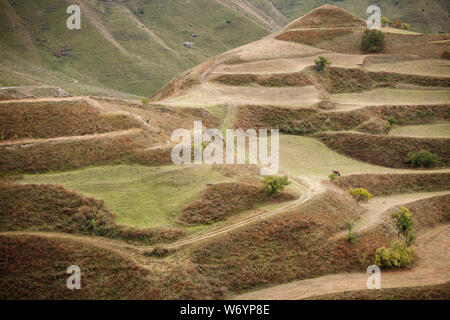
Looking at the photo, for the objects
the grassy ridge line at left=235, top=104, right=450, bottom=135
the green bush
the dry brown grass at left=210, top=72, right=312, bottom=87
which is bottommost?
the green bush

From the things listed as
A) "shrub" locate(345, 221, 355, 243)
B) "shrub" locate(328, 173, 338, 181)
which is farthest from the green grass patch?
"shrub" locate(328, 173, 338, 181)

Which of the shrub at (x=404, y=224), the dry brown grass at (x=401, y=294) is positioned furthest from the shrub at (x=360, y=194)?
the dry brown grass at (x=401, y=294)

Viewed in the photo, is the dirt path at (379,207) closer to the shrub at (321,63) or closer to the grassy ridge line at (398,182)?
the grassy ridge line at (398,182)

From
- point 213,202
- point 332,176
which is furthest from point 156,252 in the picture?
point 332,176

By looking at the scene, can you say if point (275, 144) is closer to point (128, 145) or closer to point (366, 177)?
point (366, 177)

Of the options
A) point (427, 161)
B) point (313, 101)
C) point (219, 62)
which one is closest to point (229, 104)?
point (313, 101)

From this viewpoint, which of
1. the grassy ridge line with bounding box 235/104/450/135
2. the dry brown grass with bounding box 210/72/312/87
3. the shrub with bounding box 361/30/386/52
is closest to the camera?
the grassy ridge line with bounding box 235/104/450/135

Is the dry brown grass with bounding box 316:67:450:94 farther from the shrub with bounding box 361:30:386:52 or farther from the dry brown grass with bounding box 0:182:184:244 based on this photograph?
the dry brown grass with bounding box 0:182:184:244

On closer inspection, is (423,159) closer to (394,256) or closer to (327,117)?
(327,117)
